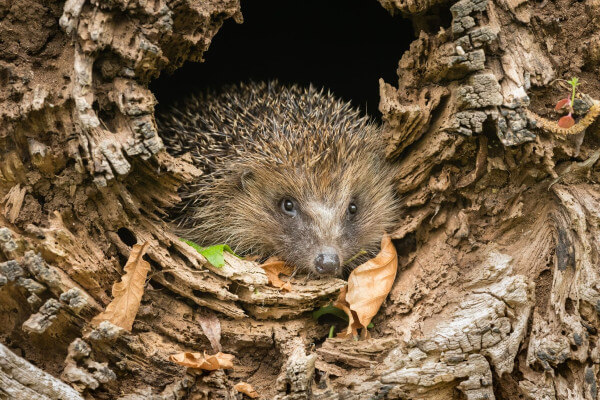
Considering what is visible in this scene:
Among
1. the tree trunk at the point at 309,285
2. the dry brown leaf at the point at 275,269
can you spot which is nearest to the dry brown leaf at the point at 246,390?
the tree trunk at the point at 309,285

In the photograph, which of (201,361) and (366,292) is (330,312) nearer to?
(366,292)

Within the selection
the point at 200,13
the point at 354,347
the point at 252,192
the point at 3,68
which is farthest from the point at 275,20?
the point at 354,347

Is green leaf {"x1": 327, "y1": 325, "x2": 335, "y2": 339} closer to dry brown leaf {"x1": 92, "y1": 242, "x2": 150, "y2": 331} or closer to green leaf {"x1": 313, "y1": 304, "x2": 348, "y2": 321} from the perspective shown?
green leaf {"x1": 313, "y1": 304, "x2": 348, "y2": 321}

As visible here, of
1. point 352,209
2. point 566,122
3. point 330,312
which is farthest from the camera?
point 352,209

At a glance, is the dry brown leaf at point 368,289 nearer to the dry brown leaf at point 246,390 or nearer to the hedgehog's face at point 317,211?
the hedgehog's face at point 317,211

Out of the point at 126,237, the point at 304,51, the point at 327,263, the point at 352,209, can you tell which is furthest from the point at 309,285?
the point at 304,51

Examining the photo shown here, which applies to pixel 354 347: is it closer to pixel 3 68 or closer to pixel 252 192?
pixel 252 192

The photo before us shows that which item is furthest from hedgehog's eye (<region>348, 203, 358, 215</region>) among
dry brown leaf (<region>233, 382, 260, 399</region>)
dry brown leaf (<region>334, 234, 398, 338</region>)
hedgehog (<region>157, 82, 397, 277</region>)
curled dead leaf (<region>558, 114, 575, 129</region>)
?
dry brown leaf (<region>233, 382, 260, 399</region>)
